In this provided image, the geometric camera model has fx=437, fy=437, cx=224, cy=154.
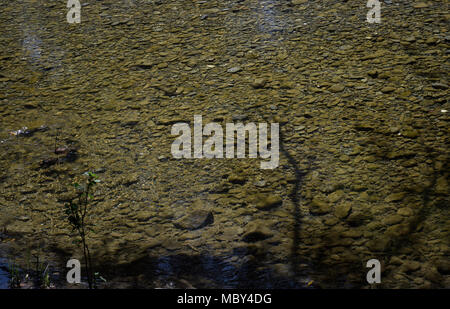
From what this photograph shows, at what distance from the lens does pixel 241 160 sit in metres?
2.39

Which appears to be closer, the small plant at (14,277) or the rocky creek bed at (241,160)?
the small plant at (14,277)

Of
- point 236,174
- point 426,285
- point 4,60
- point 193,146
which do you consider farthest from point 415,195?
point 4,60

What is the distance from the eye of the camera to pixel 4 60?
3.64 m

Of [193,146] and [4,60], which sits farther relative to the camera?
[4,60]

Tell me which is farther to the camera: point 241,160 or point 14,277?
point 241,160

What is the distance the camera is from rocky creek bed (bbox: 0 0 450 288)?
183 centimetres

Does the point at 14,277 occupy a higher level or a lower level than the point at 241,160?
lower

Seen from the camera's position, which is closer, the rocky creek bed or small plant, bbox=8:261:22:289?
small plant, bbox=8:261:22:289

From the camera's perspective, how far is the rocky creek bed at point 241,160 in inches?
72.1

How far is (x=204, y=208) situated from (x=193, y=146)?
52cm

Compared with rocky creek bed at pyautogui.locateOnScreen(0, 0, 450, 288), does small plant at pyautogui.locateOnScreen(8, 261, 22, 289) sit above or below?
below

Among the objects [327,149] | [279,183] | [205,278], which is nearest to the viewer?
[205,278]

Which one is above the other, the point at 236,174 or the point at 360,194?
the point at 236,174
